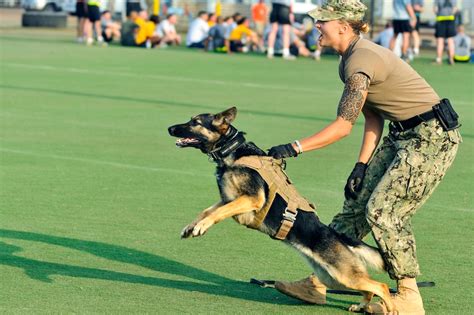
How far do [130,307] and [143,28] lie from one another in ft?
82.1

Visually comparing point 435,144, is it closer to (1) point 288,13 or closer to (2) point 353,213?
(2) point 353,213

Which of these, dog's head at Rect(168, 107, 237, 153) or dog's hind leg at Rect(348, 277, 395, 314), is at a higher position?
dog's head at Rect(168, 107, 237, 153)

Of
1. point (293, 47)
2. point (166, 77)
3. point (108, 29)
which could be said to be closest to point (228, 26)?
point (293, 47)

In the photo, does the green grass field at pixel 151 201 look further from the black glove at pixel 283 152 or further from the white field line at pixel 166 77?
Answer: the black glove at pixel 283 152

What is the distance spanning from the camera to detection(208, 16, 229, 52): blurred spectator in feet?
98.5

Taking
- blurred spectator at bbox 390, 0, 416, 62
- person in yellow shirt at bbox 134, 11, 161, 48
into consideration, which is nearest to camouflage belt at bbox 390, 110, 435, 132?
blurred spectator at bbox 390, 0, 416, 62

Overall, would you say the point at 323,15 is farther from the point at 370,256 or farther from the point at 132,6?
the point at 132,6

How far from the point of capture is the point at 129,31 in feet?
102

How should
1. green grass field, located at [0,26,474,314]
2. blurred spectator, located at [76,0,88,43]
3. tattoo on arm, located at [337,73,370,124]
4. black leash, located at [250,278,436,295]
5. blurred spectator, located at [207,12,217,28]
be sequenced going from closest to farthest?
tattoo on arm, located at [337,73,370,124] → green grass field, located at [0,26,474,314] → black leash, located at [250,278,436,295] → blurred spectator, located at [76,0,88,43] → blurred spectator, located at [207,12,217,28]

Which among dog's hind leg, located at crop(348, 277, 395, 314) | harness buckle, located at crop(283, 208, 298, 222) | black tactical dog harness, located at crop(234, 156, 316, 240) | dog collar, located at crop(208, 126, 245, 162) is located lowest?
dog's hind leg, located at crop(348, 277, 395, 314)

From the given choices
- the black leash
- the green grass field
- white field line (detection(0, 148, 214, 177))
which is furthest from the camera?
white field line (detection(0, 148, 214, 177))

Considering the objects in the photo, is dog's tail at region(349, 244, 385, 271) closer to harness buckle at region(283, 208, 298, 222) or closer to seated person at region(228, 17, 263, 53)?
harness buckle at region(283, 208, 298, 222)

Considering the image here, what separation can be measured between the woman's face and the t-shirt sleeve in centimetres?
16

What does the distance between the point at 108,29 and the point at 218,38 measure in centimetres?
399
